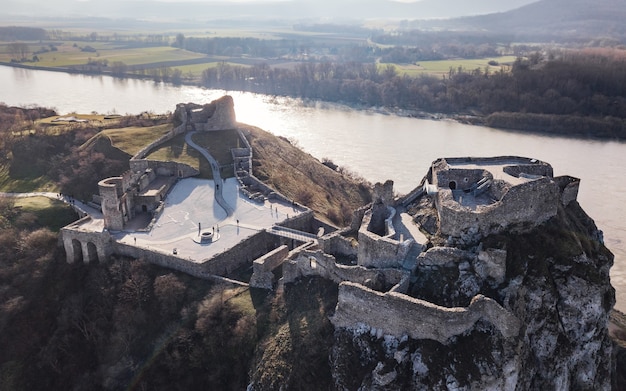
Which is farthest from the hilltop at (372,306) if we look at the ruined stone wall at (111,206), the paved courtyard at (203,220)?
the paved courtyard at (203,220)

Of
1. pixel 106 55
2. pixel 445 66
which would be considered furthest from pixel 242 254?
pixel 106 55

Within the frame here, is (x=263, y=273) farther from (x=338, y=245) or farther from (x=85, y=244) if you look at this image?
(x=85, y=244)

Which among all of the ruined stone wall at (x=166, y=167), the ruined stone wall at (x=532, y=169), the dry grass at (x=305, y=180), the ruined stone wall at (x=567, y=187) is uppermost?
the ruined stone wall at (x=532, y=169)

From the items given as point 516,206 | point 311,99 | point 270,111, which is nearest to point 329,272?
point 516,206

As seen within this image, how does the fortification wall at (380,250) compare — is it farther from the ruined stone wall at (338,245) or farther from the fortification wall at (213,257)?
the fortification wall at (213,257)

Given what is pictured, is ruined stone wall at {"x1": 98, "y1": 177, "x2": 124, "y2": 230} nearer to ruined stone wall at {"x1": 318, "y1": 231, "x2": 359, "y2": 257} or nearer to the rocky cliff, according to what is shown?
ruined stone wall at {"x1": 318, "y1": 231, "x2": 359, "y2": 257}

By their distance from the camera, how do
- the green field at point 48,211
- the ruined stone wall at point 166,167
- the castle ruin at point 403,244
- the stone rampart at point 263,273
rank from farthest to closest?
the ruined stone wall at point 166,167 < the green field at point 48,211 < the stone rampart at point 263,273 < the castle ruin at point 403,244

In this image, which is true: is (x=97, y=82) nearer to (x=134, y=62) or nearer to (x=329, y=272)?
(x=134, y=62)
